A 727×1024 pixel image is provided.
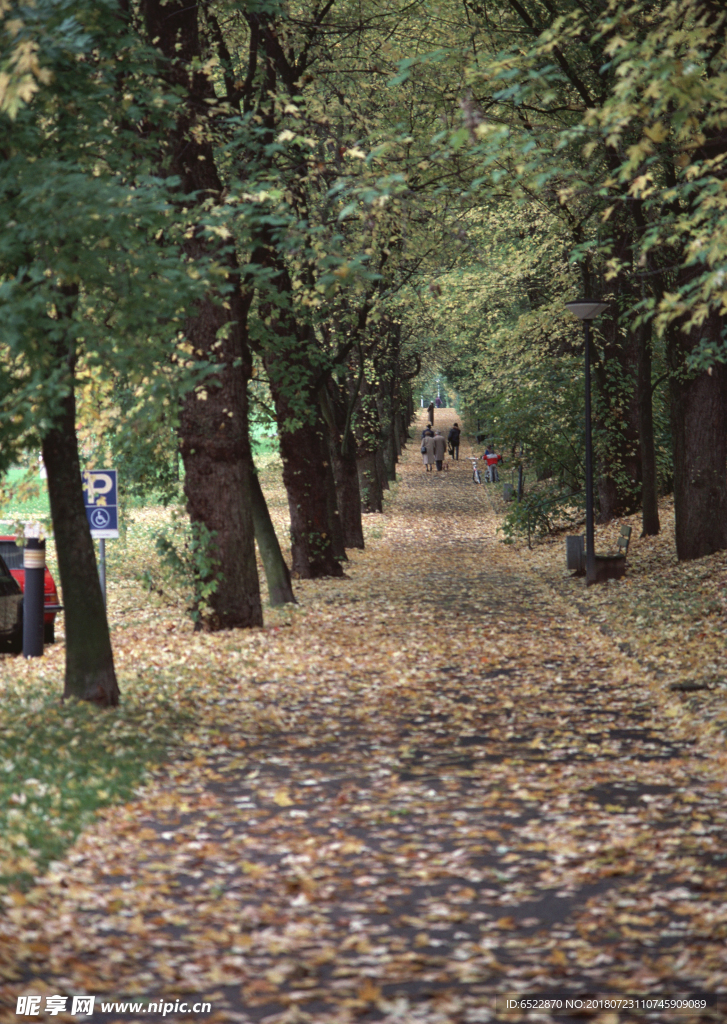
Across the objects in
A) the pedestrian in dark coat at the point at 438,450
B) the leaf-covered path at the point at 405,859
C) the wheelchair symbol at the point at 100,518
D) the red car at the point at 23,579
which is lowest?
the leaf-covered path at the point at 405,859

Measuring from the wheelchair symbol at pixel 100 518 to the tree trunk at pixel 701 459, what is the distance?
8.68 meters

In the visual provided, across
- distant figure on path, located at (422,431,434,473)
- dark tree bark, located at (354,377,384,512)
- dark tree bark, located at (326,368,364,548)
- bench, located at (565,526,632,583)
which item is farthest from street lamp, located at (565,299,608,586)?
distant figure on path, located at (422,431,434,473)

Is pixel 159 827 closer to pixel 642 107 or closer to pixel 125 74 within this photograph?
pixel 642 107

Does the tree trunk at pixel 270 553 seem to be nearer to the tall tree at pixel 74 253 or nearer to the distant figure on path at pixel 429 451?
the tall tree at pixel 74 253

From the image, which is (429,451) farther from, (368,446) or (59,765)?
(59,765)

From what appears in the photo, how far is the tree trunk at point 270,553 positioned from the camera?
1577 centimetres

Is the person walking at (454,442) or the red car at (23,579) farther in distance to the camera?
the person walking at (454,442)

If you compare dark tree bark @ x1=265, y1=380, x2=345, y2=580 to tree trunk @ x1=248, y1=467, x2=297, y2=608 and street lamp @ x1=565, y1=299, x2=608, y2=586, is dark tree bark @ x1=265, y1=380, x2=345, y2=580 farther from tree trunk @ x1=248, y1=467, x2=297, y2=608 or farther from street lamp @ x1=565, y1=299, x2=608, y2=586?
street lamp @ x1=565, y1=299, x2=608, y2=586

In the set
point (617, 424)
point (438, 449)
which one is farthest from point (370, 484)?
point (438, 449)

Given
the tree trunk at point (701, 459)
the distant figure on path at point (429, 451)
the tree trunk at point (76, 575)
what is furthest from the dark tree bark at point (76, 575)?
the distant figure on path at point (429, 451)

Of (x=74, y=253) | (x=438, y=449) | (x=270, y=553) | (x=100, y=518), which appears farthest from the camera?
(x=438, y=449)

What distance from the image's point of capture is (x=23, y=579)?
1450 cm

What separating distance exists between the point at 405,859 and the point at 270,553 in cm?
1017

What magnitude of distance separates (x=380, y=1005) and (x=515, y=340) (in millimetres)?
23156
